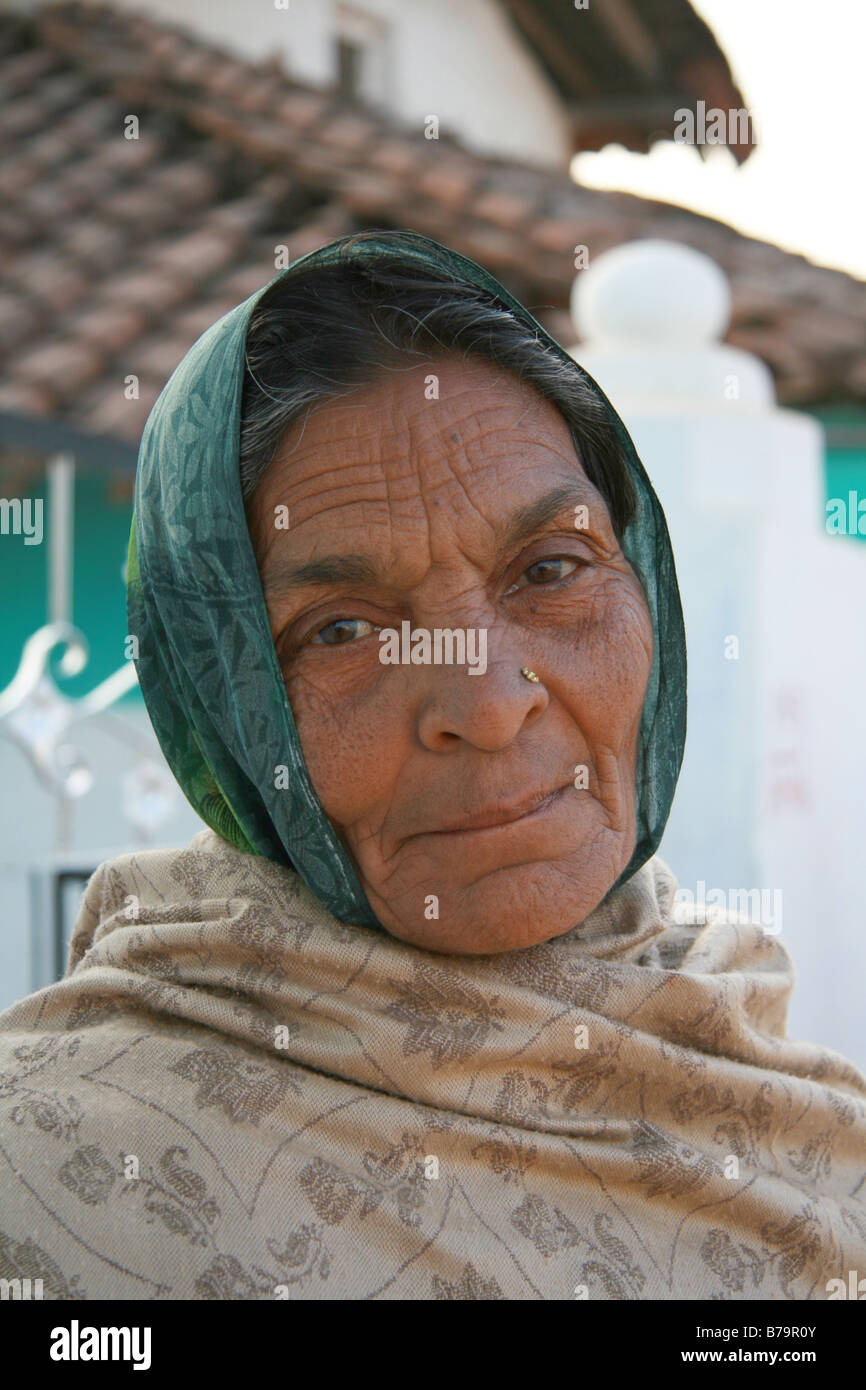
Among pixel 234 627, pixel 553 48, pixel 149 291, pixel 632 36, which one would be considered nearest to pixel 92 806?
pixel 149 291

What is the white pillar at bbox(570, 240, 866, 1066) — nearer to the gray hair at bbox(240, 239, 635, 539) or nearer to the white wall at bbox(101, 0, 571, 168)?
the gray hair at bbox(240, 239, 635, 539)

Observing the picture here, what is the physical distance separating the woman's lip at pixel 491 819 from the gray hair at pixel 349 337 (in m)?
0.49

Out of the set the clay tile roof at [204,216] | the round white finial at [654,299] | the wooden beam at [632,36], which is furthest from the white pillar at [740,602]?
the wooden beam at [632,36]

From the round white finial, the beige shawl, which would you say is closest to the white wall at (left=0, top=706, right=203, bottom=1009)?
the round white finial

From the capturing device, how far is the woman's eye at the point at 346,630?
1.62 meters

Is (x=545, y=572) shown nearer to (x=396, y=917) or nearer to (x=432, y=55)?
(x=396, y=917)

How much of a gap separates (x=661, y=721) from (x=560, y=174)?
5241mm

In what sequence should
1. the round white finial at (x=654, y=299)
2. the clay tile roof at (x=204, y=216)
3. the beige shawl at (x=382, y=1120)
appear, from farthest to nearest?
1. the clay tile roof at (x=204, y=216)
2. the round white finial at (x=654, y=299)
3. the beige shawl at (x=382, y=1120)

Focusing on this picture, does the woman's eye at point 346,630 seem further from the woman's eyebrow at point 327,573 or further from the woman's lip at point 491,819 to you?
the woman's lip at point 491,819

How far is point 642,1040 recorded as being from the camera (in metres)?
1.68

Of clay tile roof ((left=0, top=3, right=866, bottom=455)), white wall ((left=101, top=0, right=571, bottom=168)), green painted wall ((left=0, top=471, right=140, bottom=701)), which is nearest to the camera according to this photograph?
clay tile roof ((left=0, top=3, right=866, bottom=455))

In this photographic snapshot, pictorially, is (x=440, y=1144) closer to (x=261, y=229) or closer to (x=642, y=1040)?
(x=642, y=1040)

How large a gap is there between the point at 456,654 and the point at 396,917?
0.32 m

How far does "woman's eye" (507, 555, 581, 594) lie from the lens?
167cm
